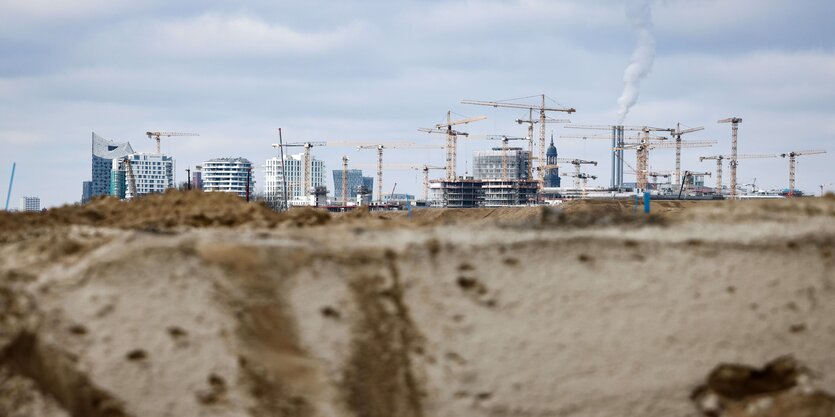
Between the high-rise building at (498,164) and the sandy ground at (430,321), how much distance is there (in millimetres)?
155068

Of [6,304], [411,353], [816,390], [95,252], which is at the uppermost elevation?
[95,252]

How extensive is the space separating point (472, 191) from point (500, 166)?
1165 inches

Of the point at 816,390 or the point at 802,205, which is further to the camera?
the point at 802,205

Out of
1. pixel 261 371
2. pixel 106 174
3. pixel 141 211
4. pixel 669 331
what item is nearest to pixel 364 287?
pixel 261 371

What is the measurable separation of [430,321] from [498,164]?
6420 inches

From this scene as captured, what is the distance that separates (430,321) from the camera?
21.1 ft

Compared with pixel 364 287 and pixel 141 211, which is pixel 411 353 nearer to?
pixel 364 287

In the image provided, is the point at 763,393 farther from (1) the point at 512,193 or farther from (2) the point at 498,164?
(2) the point at 498,164

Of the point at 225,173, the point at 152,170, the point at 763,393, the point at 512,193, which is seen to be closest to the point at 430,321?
the point at 763,393

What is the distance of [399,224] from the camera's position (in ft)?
23.9

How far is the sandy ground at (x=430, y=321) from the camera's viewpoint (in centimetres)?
629

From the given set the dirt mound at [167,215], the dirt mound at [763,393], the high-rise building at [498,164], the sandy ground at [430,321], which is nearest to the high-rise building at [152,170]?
the high-rise building at [498,164]

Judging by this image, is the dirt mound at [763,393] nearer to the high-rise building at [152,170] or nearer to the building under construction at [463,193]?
the building under construction at [463,193]

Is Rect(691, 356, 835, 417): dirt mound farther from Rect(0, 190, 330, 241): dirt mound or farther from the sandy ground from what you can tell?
Rect(0, 190, 330, 241): dirt mound
